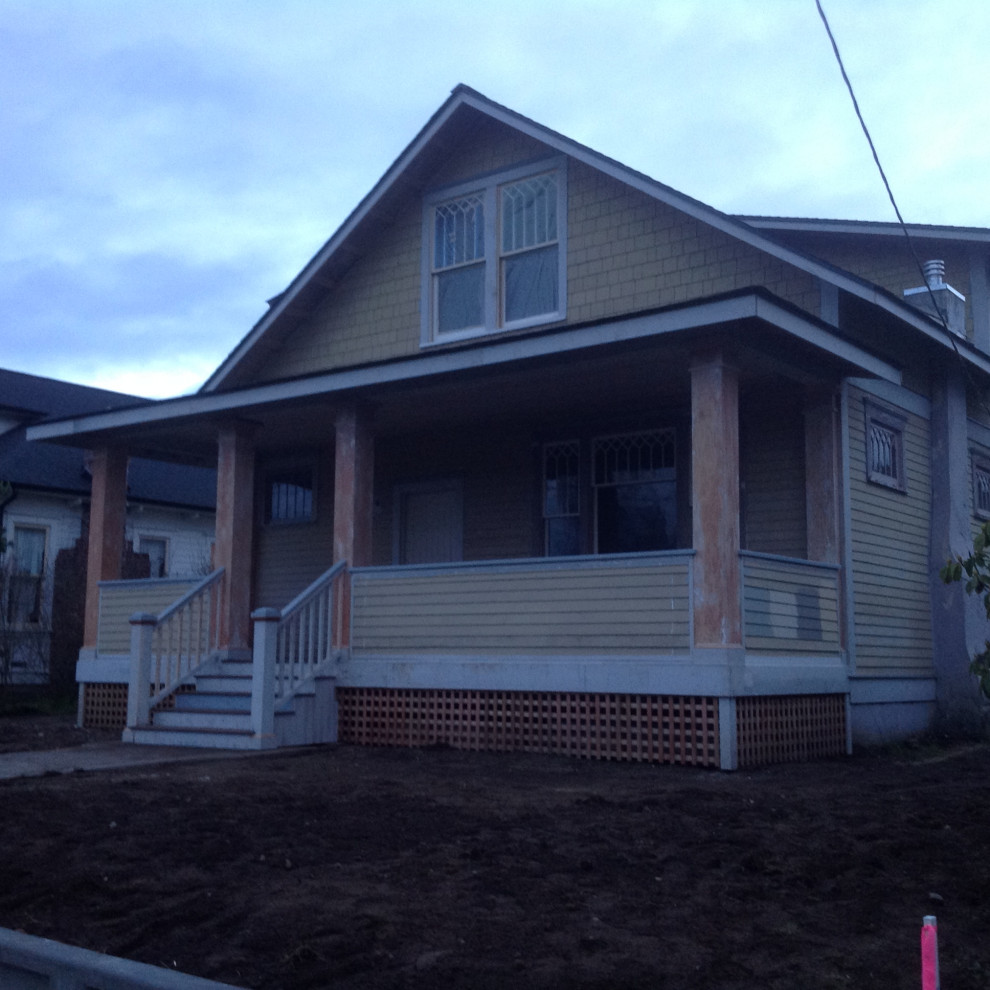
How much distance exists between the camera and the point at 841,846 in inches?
262

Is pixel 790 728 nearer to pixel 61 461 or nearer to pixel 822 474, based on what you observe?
pixel 822 474

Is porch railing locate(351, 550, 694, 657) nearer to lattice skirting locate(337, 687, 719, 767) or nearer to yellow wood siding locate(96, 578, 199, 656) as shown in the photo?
lattice skirting locate(337, 687, 719, 767)

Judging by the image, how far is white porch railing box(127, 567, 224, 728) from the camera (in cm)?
1335

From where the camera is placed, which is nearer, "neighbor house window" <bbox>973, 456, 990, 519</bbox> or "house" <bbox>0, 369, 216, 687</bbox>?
"neighbor house window" <bbox>973, 456, 990, 519</bbox>

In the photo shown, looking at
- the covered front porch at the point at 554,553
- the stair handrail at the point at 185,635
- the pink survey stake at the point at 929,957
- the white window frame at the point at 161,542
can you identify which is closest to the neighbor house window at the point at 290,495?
the covered front porch at the point at 554,553

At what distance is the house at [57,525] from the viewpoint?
23.2 metres

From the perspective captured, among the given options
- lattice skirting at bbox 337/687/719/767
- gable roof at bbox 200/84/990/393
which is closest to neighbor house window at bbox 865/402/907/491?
gable roof at bbox 200/84/990/393

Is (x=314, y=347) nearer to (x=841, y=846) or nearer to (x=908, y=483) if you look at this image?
(x=908, y=483)

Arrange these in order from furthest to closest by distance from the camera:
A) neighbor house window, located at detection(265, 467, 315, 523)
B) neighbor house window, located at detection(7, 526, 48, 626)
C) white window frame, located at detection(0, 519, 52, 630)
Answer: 1. neighbor house window, located at detection(7, 526, 48, 626)
2. white window frame, located at detection(0, 519, 52, 630)
3. neighbor house window, located at detection(265, 467, 315, 523)

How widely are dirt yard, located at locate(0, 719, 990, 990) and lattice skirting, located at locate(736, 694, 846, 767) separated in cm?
149

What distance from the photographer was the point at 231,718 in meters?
12.6

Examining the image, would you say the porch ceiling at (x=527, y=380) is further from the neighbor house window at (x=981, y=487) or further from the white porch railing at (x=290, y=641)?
the neighbor house window at (x=981, y=487)

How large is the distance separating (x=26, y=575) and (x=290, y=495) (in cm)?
889

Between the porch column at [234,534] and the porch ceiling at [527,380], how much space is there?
1.18 ft
